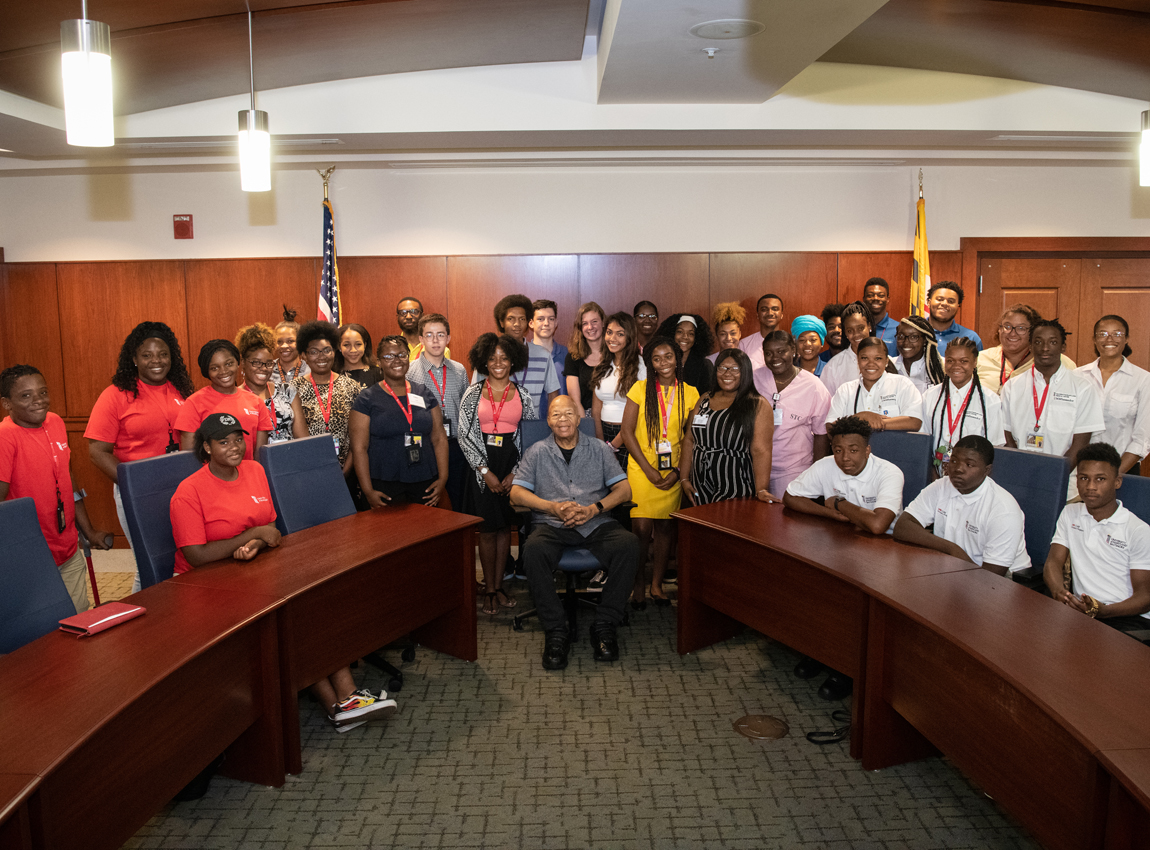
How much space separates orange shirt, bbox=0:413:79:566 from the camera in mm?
3350

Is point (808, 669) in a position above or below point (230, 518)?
below

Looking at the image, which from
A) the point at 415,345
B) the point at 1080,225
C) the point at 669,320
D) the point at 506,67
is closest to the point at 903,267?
the point at 1080,225

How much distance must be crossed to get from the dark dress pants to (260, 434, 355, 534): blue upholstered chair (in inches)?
37.5

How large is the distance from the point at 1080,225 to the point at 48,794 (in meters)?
7.41

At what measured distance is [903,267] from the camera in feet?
20.9

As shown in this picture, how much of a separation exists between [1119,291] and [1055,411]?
3252 millimetres

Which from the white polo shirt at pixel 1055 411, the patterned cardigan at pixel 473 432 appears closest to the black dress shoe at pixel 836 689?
the white polo shirt at pixel 1055 411

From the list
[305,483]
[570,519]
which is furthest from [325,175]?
[570,519]

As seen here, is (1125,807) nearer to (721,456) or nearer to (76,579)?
(721,456)

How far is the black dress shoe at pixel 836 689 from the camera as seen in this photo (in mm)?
3484

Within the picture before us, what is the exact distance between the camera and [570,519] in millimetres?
4008

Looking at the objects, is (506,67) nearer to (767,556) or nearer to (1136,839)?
(767,556)

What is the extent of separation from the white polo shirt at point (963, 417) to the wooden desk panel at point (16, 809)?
3989 mm

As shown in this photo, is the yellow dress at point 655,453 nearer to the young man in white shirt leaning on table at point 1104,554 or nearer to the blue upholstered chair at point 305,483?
the blue upholstered chair at point 305,483
